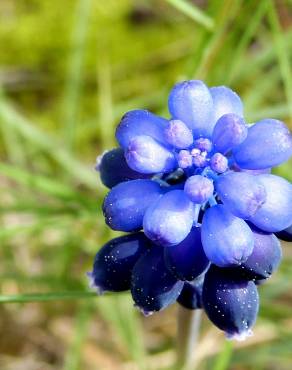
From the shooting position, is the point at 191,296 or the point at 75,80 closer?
the point at 191,296

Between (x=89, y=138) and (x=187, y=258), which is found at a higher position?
(x=187, y=258)

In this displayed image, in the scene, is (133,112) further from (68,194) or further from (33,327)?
(33,327)

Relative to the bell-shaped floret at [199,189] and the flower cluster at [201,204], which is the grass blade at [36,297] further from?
the bell-shaped floret at [199,189]

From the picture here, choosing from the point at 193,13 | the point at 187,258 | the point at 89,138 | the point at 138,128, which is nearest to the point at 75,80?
the point at 89,138

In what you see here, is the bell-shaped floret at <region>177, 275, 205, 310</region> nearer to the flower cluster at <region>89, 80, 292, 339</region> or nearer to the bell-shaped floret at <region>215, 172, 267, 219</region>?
the flower cluster at <region>89, 80, 292, 339</region>

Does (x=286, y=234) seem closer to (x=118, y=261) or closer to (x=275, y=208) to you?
(x=275, y=208)

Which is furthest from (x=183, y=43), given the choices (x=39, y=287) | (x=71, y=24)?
(x=39, y=287)

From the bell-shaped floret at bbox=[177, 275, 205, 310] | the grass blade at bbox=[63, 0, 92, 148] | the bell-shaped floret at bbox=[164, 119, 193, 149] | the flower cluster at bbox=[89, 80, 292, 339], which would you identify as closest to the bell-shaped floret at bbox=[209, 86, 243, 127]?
the flower cluster at bbox=[89, 80, 292, 339]
